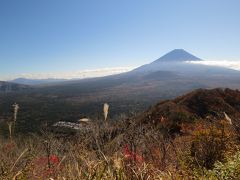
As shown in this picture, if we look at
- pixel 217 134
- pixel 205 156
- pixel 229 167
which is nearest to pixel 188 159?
pixel 205 156

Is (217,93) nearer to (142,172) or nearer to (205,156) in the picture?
(205,156)

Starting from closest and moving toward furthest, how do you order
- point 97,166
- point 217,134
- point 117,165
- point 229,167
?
point 117,165, point 97,166, point 229,167, point 217,134

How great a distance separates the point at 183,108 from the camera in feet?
111

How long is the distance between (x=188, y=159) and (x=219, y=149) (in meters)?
1.30

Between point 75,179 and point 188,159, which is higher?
point 75,179

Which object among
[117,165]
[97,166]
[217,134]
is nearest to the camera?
[117,165]

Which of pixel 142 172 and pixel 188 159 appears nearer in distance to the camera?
pixel 142 172

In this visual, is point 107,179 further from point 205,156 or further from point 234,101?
point 234,101

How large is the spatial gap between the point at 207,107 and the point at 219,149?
23053 mm

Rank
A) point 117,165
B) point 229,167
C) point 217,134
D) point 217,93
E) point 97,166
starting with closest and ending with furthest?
point 117,165 → point 97,166 → point 229,167 → point 217,134 → point 217,93

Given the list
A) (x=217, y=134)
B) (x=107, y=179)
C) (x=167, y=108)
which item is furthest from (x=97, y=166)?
(x=167, y=108)

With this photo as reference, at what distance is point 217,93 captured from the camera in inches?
1481

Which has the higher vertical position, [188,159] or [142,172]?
[142,172]

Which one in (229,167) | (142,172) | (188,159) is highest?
(142,172)
